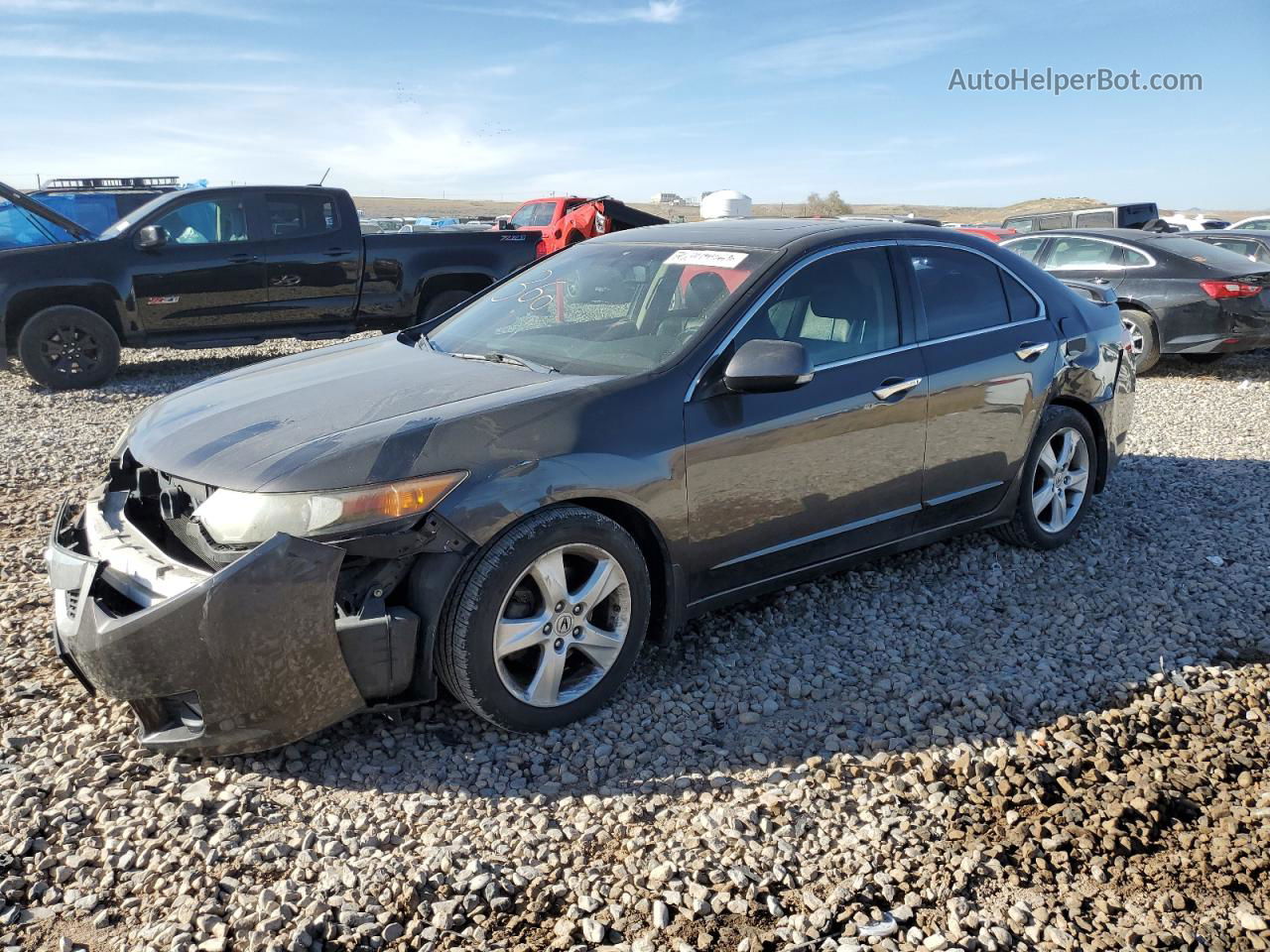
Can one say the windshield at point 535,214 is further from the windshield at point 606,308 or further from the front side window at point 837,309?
the front side window at point 837,309

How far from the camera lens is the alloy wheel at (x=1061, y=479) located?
499cm

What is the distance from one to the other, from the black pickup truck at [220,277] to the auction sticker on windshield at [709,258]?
6.51m

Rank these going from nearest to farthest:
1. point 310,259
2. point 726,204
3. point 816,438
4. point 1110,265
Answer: point 816,438 < point 310,259 < point 1110,265 < point 726,204

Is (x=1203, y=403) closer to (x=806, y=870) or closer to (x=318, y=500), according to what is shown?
(x=806, y=870)

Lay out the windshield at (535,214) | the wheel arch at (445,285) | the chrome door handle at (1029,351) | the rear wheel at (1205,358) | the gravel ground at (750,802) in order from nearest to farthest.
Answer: the gravel ground at (750,802) < the chrome door handle at (1029,351) < the wheel arch at (445,285) < the rear wheel at (1205,358) < the windshield at (535,214)

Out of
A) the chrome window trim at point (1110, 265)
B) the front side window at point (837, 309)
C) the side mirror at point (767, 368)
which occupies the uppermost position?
the chrome window trim at point (1110, 265)

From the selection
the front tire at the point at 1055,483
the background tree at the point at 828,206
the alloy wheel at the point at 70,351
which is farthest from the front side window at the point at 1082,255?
the background tree at the point at 828,206

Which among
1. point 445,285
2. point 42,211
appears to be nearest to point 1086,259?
point 445,285

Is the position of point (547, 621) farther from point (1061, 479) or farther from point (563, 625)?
point (1061, 479)

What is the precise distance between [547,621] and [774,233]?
2.04m

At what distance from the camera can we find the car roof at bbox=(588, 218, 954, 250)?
13.8 feet

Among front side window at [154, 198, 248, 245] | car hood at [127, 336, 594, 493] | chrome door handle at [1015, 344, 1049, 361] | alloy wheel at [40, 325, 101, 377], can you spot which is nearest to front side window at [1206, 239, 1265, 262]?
chrome door handle at [1015, 344, 1049, 361]

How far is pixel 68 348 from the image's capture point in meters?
9.83

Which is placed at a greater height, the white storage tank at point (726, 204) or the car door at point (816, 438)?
the white storage tank at point (726, 204)
